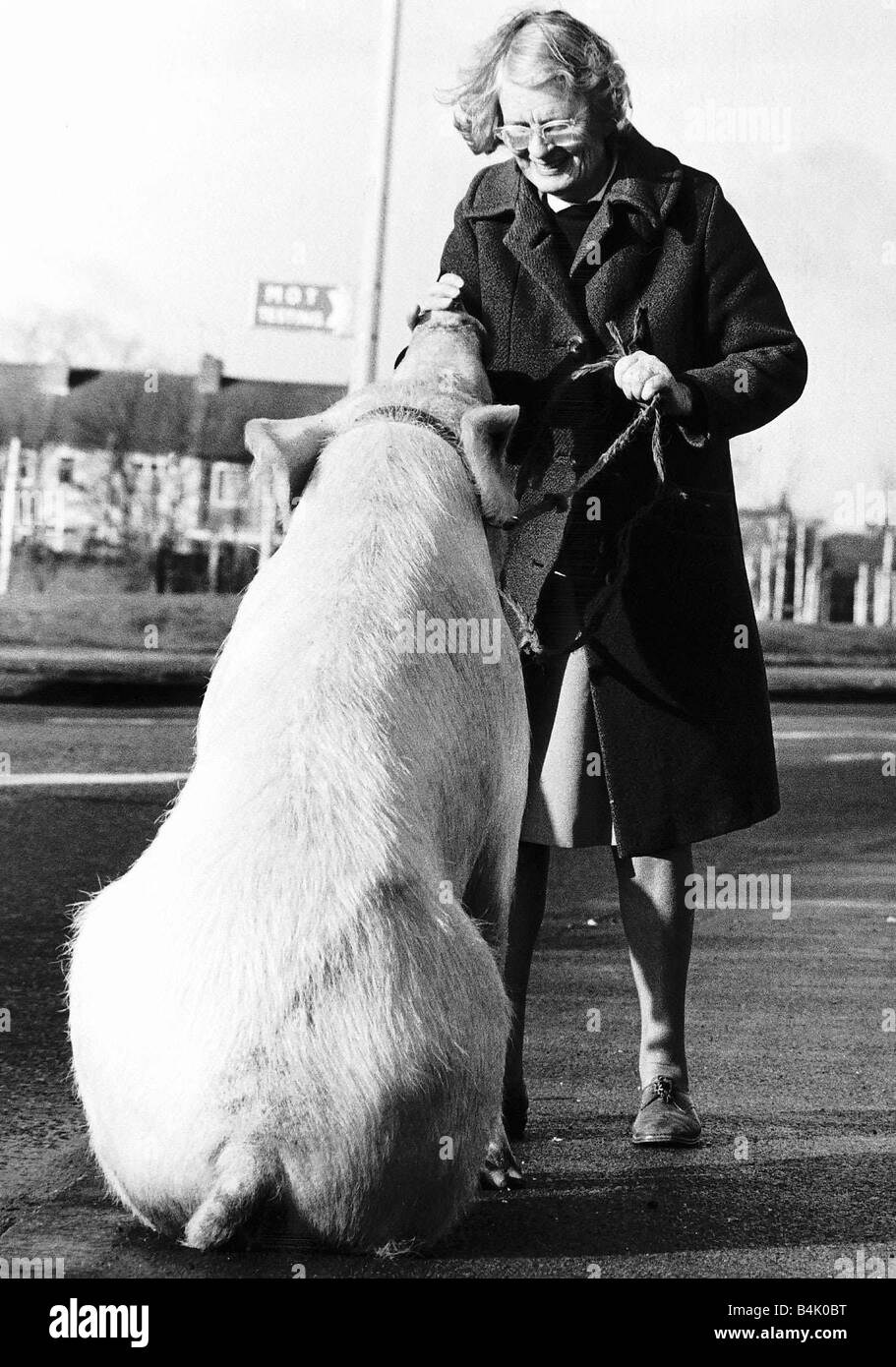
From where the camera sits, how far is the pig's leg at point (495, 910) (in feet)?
12.9

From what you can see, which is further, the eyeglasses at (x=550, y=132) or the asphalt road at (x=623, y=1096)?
the eyeglasses at (x=550, y=132)

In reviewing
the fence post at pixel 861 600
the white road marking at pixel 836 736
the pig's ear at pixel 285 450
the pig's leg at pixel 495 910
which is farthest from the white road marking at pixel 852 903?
the fence post at pixel 861 600

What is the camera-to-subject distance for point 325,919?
3.20m

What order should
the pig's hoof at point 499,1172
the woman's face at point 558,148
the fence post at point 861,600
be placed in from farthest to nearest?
the fence post at point 861,600 < the woman's face at point 558,148 < the pig's hoof at point 499,1172

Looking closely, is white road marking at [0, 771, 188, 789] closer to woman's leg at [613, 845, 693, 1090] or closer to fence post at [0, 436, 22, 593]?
woman's leg at [613, 845, 693, 1090]

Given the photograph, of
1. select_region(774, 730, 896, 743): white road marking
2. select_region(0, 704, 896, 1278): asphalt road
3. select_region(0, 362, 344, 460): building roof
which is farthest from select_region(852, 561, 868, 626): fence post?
select_region(0, 704, 896, 1278): asphalt road

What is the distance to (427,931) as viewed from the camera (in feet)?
10.9

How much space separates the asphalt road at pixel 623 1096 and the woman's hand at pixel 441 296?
2044mm

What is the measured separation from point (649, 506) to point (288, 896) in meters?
1.70

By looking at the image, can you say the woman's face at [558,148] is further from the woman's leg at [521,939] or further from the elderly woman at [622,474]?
the woman's leg at [521,939]

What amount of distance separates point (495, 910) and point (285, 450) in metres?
1.08

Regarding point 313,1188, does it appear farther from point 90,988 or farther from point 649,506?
point 649,506

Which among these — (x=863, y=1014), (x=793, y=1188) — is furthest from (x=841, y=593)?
(x=793, y=1188)

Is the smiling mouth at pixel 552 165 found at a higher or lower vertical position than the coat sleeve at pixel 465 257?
higher
